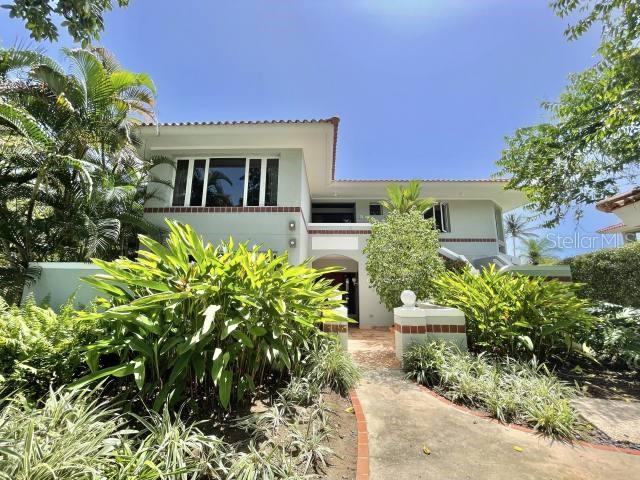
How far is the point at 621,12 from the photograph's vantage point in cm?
512

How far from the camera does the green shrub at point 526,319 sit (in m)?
4.90

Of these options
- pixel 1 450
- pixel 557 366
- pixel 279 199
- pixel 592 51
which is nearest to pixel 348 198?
pixel 279 199

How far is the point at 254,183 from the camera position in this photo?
30.7 feet

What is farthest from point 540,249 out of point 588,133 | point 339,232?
point 339,232

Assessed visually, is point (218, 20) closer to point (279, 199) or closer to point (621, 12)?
point (279, 199)

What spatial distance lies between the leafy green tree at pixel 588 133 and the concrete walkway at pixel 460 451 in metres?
5.83

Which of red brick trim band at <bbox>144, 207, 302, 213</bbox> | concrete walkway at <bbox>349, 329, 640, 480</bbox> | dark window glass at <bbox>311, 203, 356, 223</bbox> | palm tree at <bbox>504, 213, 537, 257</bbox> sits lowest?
concrete walkway at <bbox>349, 329, 640, 480</bbox>

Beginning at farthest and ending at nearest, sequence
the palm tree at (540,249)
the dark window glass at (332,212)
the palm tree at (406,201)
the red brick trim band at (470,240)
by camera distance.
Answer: the palm tree at (540,249) → the dark window glass at (332,212) → the red brick trim band at (470,240) → the palm tree at (406,201)

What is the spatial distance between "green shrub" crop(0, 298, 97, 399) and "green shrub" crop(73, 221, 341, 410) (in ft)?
1.03

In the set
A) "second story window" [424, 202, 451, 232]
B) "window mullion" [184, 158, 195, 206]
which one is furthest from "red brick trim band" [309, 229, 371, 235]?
"second story window" [424, 202, 451, 232]

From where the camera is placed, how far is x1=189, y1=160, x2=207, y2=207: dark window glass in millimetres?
9344

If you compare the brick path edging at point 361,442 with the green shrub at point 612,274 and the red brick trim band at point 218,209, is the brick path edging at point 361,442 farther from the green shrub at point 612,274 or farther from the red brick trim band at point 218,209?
the green shrub at point 612,274

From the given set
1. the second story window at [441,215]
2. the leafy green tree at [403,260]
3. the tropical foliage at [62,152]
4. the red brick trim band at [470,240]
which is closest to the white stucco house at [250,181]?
the tropical foliage at [62,152]

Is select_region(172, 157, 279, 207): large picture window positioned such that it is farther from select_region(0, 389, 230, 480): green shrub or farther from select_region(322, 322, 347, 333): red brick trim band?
select_region(0, 389, 230, 480): green shrub
